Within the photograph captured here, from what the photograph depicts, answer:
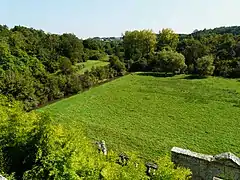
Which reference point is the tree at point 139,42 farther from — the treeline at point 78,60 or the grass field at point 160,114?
the grass field at point 160,114

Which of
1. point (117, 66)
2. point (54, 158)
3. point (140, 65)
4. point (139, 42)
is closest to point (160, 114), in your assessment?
point (54, 158)

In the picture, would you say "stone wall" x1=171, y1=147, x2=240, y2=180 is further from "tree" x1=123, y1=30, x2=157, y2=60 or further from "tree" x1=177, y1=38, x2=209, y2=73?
"tree" x1=123, y1=30, x2=157, y2=60

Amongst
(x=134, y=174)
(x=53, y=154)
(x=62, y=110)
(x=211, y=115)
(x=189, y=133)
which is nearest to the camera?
(x=134, y=174)

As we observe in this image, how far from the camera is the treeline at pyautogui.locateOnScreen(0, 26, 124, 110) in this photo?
2661cm

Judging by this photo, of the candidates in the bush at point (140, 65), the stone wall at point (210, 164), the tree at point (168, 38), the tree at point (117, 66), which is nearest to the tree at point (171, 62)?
the bush at point (140, 65)

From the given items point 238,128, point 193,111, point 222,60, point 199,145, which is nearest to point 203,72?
point 222,60

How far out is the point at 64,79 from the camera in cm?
3325

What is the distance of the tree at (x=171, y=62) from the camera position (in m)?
40.8

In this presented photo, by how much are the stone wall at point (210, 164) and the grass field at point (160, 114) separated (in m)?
5.78

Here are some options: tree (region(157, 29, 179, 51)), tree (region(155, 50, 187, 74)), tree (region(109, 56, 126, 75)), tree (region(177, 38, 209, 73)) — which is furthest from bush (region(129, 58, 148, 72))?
tree (region(157, 29, 179, 51))

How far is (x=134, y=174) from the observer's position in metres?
6.95

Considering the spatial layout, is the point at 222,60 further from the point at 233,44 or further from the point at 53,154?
the point at 53,154

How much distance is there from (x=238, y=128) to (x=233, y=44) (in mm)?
28960

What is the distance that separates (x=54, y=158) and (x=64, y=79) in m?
26.2
